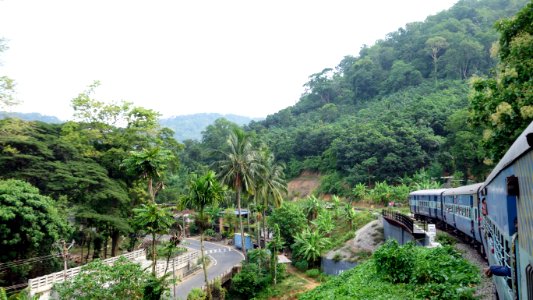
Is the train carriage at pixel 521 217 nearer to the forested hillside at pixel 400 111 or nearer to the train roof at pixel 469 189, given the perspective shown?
the train roof at pixel 469 189

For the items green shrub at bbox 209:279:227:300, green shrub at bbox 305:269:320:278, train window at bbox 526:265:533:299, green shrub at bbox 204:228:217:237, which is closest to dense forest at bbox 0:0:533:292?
green shrub at bbox 204:228:217:237

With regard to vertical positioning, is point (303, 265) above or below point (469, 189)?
below

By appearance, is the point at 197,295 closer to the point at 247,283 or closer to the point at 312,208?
the point at 247,283

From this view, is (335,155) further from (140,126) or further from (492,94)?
(492,94)

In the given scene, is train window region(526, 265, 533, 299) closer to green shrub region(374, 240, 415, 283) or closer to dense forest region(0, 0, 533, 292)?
green shrub region(374, 240, 415, 283)

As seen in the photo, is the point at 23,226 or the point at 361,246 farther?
the point at 361,246

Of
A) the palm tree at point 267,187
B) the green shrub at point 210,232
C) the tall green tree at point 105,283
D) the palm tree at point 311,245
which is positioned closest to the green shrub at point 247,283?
the palm tree at point 311,245

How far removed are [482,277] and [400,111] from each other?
164ft

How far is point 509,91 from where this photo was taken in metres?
13.2

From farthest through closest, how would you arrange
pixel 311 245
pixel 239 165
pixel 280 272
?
pixel 239 165, pixel 311 245, pixel 280 272

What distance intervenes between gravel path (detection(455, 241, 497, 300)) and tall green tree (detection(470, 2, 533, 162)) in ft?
13.3

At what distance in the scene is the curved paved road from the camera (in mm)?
26984

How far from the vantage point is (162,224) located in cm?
2038

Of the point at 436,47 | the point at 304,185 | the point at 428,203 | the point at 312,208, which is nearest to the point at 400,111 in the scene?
the point at 304,185
